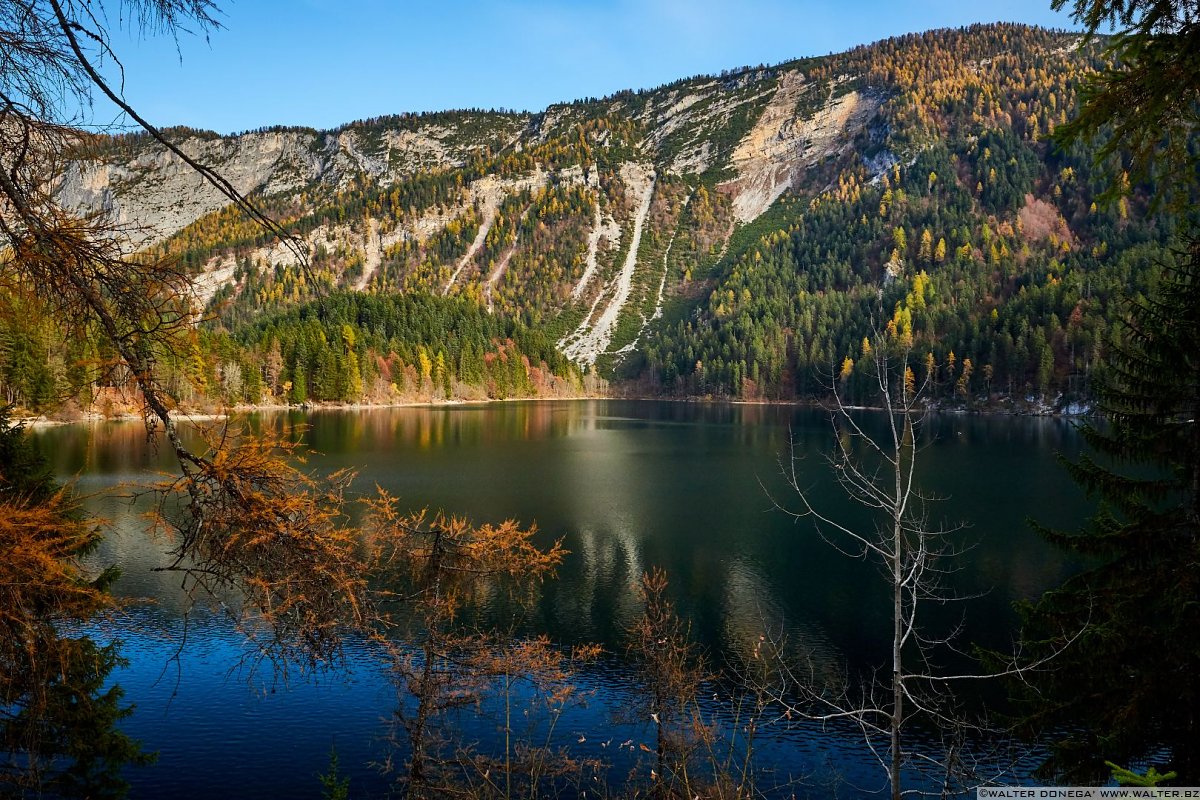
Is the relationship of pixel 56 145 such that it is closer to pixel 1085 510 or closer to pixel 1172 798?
pixel 1172 798

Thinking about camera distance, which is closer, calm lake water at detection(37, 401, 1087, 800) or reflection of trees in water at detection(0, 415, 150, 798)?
reflection of trees in water at detection(0, 415, 150, 798)

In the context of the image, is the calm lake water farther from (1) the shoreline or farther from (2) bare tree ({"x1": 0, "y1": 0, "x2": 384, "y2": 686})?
(1) the shoreline

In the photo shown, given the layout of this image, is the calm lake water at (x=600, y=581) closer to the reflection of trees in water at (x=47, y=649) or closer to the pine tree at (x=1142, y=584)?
the reflection of trees in water at (x=47, y=649)

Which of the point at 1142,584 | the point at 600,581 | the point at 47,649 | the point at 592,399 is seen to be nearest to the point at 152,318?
the point at 47,649

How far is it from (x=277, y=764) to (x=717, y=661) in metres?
10.6

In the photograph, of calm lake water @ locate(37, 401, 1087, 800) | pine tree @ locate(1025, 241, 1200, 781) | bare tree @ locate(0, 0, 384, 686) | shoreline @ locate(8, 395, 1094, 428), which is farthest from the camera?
shoreline @ locate(8, 395, 1094, 428)

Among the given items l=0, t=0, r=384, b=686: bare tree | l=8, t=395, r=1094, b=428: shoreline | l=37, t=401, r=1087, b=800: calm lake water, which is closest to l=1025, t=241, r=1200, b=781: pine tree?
l=37, t=401, r=1087, b=800: calm lake water

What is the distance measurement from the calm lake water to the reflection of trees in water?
22.2 inches

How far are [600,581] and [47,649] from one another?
21043 mm

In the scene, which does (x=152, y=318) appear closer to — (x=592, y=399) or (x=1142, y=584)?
(x=1142, y=584)

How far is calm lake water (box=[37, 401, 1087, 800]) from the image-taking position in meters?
14.3

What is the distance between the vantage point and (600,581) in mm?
24266

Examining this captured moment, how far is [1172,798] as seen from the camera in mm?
4500

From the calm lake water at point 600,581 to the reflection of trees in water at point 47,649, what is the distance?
0.56 m
